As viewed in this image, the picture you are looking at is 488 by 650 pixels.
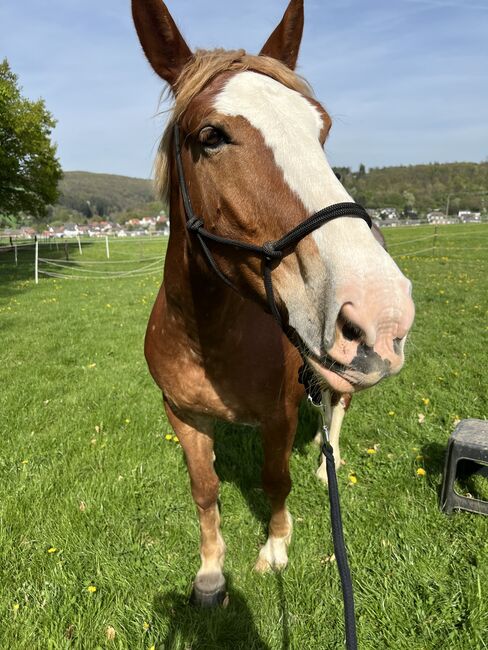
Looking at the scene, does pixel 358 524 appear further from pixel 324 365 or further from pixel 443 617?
pixel 324 365

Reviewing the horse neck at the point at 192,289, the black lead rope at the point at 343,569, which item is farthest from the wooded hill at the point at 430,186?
the black lead rope at the point at 343,569

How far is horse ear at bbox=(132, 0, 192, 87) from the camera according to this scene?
178 cm

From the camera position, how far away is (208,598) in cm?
259

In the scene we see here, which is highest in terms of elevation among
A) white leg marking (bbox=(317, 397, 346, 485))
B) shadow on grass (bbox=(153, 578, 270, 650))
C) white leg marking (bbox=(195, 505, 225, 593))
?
white leg marking (bbox=(317, 397, 346, 485))

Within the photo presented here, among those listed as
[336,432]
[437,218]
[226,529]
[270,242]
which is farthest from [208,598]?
[437,218]

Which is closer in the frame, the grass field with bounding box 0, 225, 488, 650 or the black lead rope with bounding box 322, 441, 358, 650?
the black lead rope with bounding box 322, 441, 358, 650

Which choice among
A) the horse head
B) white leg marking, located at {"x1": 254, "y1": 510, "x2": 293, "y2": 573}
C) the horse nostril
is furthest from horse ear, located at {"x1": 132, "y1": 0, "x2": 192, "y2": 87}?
white leg marking, located at {"x1": 254, "y1": 510, "x2": 293, "y2": 573}

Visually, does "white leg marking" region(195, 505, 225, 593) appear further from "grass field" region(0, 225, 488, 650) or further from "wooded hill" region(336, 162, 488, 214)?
"wooded hill" region(336, 162, 488, 214)

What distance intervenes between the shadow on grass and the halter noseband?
191 cm

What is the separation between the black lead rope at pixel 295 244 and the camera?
4.19 feet

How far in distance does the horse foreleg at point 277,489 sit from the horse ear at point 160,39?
1.90 metres

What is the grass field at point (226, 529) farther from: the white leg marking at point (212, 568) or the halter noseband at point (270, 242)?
the halter noseband at point (270, 242)

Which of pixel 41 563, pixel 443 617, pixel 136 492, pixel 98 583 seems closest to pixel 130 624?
pixel 98 583

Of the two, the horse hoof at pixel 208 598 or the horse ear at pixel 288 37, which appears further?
the horse hoof at pixel 208 598
